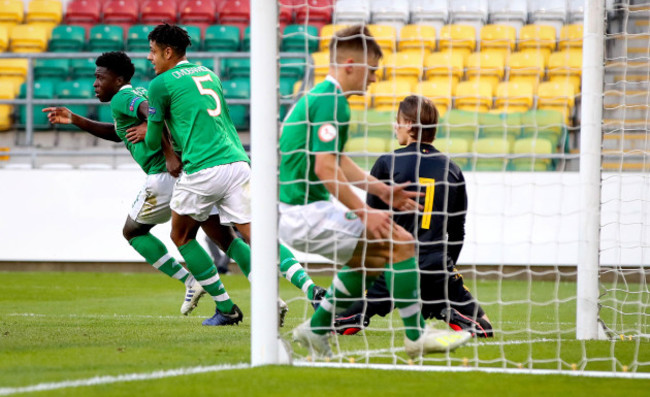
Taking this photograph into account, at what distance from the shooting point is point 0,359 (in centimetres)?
428

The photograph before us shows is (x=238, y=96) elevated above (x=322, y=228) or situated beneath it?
elevated above

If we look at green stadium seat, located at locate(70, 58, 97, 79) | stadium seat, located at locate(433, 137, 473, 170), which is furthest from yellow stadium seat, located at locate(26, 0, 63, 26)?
stadium seat, located at locate(433, 137, 473, 170)

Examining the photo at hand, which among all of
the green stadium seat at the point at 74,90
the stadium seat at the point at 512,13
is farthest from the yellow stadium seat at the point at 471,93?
the green stadium seat at the point at 74,90

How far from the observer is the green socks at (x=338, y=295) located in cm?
438

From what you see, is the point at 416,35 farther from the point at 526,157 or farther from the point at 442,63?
the point at 526,157

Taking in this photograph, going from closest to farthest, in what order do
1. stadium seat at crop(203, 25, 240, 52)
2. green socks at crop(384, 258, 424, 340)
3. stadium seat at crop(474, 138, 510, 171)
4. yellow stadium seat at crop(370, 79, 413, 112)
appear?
green socks at crop(384, 258, 424, 340) → stadium seat at crop(474, 138, 510, 171) → yellow stadium seat at crop(370, 79, 413, 112) → stadium seat at crop(203, 25, 240, 52)

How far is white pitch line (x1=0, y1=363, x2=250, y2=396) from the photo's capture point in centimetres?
343

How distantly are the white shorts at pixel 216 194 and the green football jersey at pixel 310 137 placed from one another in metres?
1.36

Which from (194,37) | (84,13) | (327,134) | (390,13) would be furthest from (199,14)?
(327,134)

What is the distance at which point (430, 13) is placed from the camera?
14180mm

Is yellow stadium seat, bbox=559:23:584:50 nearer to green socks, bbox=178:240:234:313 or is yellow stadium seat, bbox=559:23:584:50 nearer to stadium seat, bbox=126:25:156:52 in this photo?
stadium seat, bbox=126:25:156:52

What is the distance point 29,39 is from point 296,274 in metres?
10.5

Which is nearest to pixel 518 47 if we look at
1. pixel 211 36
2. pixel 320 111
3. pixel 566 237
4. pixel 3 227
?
pixel 566 237

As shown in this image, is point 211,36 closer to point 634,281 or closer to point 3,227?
point 3,227
